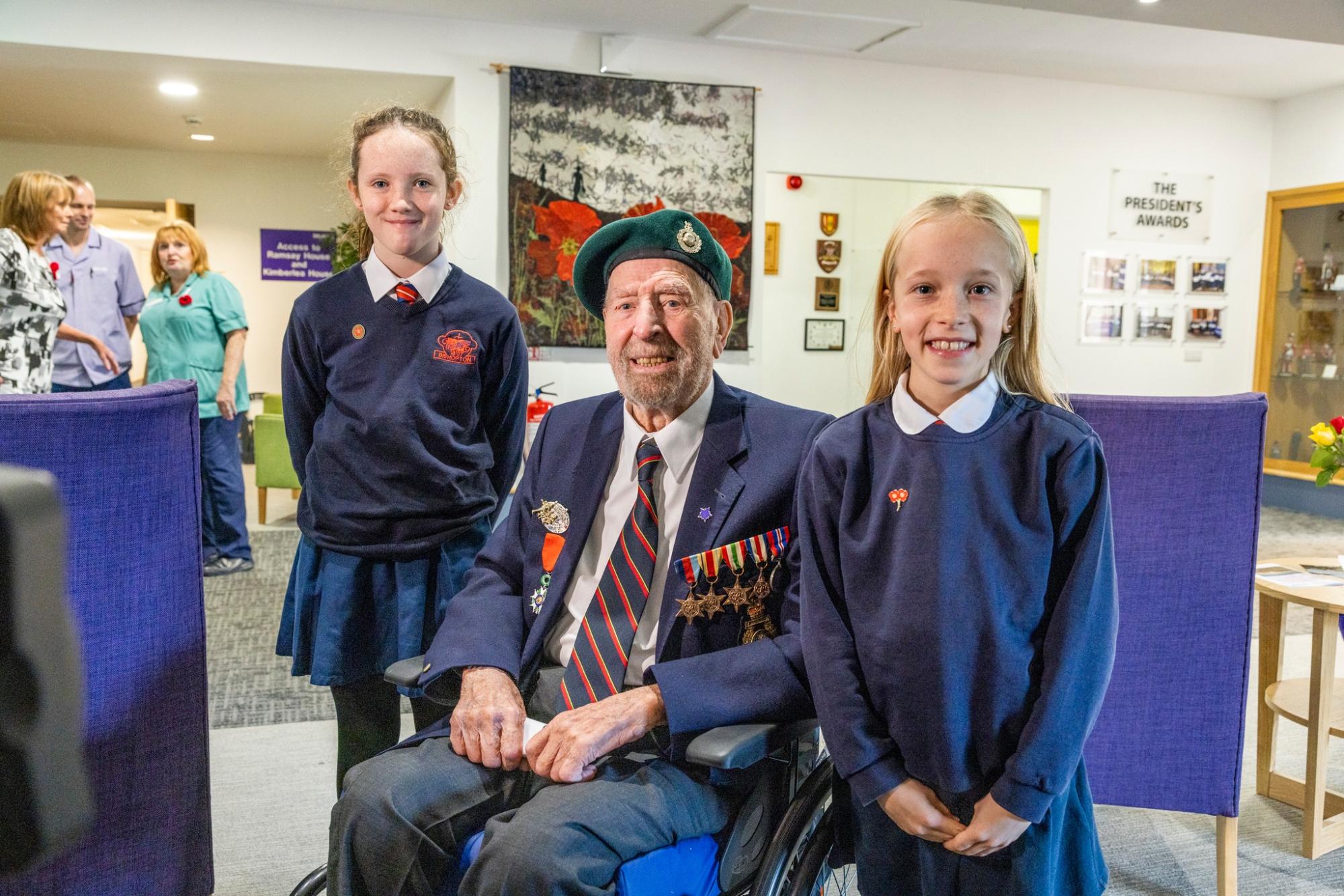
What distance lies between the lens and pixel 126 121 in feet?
25.5

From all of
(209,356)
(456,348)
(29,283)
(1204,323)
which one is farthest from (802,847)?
(1204,323)

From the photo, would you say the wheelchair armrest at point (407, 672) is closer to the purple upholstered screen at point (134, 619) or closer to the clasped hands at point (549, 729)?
the clasped hands at point (549, 729)

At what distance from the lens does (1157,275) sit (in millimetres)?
7309

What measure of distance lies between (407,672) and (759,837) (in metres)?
0.59

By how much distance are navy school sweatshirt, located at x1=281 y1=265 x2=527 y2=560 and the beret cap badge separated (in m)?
0.47

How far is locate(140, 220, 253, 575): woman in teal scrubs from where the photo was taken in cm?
489

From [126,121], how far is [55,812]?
8.77 metres

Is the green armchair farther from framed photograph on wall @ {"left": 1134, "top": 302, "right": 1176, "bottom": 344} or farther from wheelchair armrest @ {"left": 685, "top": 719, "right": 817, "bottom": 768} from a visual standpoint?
framed photograph on wall @ {"left": 1134, "top": 302, "right": 1176, "bottom": 344}

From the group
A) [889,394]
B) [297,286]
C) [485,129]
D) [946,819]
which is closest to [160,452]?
[889,394]

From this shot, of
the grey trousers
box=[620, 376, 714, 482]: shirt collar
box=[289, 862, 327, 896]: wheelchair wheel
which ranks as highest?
box=[620, 376, 714, 482]: shirt collar

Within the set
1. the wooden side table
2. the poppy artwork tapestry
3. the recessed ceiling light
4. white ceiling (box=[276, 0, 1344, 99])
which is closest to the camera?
Result: the wooden side table

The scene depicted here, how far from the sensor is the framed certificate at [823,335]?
7039 mm

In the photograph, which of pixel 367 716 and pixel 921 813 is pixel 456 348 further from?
pixel 921 813

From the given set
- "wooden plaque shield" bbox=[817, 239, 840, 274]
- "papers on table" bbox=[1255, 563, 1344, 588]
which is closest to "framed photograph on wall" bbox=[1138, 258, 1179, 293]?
"wooden plaque shield" bbox=[817, 239, 840, 274]
